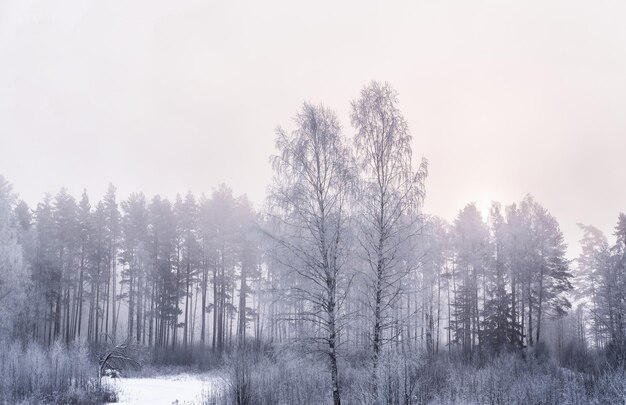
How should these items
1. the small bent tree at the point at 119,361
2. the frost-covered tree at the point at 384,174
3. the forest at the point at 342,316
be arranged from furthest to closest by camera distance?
1. the small bent tree at the point at 119,361
2. the frost-covered tree at the point at 384,174
3. the forest at the point at 342,316

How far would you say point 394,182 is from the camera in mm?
19312

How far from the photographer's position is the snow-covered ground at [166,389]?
730 inches

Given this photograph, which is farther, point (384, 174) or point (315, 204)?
point (384, 174)

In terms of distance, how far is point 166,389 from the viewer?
76.8 ft

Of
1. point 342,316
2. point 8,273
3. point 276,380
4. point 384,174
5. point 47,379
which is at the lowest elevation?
point 47,379

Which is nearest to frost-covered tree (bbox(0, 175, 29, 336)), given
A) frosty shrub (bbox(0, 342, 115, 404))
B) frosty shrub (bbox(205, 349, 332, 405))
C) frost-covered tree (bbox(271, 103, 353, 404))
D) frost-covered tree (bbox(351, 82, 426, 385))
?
frosty shrub (bbox(0, 342, 115, 404))

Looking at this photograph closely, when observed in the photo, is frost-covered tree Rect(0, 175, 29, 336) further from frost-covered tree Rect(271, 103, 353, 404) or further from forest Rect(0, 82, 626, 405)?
frost-covered tree Rect(271, 103, 353, 404)

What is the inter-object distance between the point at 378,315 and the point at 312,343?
2.64 m

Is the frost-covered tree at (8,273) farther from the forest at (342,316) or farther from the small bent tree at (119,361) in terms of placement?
the small bent tree at (119,361)

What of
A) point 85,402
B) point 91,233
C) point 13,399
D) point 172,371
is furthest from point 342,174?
point 91,233

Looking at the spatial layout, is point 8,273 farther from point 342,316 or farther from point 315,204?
point 342,316

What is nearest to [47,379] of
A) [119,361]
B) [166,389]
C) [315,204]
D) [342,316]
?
[166,389]

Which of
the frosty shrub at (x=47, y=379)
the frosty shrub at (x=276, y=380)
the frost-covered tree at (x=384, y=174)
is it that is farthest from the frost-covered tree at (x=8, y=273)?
the frost-covered tree at (x=384, y=174)

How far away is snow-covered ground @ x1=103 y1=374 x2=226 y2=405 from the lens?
60.8 ft
